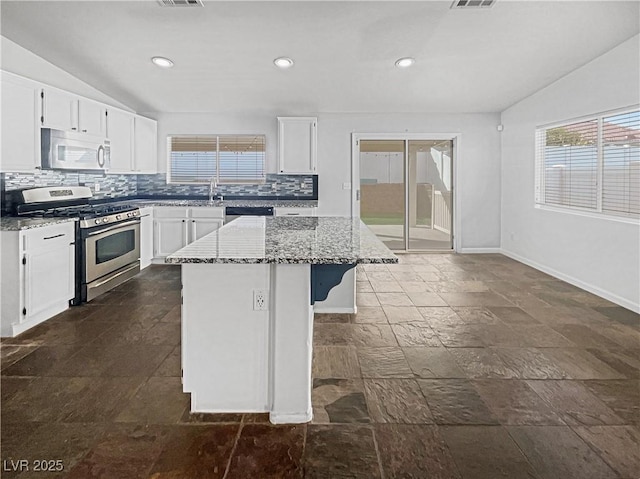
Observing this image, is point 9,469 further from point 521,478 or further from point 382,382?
point 521,478

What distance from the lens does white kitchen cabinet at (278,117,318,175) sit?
647 centimetres

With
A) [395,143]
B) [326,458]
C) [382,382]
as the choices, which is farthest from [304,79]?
[326,458]

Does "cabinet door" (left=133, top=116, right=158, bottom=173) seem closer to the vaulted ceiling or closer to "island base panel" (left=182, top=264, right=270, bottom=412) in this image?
the vaulted ceiling

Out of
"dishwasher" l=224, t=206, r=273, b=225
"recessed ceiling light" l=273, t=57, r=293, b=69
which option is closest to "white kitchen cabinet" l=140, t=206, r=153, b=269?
"dishwasher" l=224, t=206, r=273, b=225

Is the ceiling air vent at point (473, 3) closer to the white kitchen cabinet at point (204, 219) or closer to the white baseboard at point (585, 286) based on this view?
the white baseboard at point (585, 286)

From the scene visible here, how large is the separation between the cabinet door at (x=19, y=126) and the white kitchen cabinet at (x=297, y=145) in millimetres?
3191

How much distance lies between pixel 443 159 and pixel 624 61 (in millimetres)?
3230

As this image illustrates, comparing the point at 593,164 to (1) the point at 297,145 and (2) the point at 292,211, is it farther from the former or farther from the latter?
(1) the point at 297,145

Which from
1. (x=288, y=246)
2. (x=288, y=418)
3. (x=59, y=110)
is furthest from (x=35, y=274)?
(x=288, y=418)

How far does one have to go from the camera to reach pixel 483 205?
23.3ft

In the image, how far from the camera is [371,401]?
91.4 inches

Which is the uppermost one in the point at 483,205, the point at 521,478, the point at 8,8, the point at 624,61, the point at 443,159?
the point at 8,8

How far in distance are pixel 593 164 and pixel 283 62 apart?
136 inches

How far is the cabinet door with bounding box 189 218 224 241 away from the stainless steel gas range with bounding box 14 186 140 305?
826 millimetres
